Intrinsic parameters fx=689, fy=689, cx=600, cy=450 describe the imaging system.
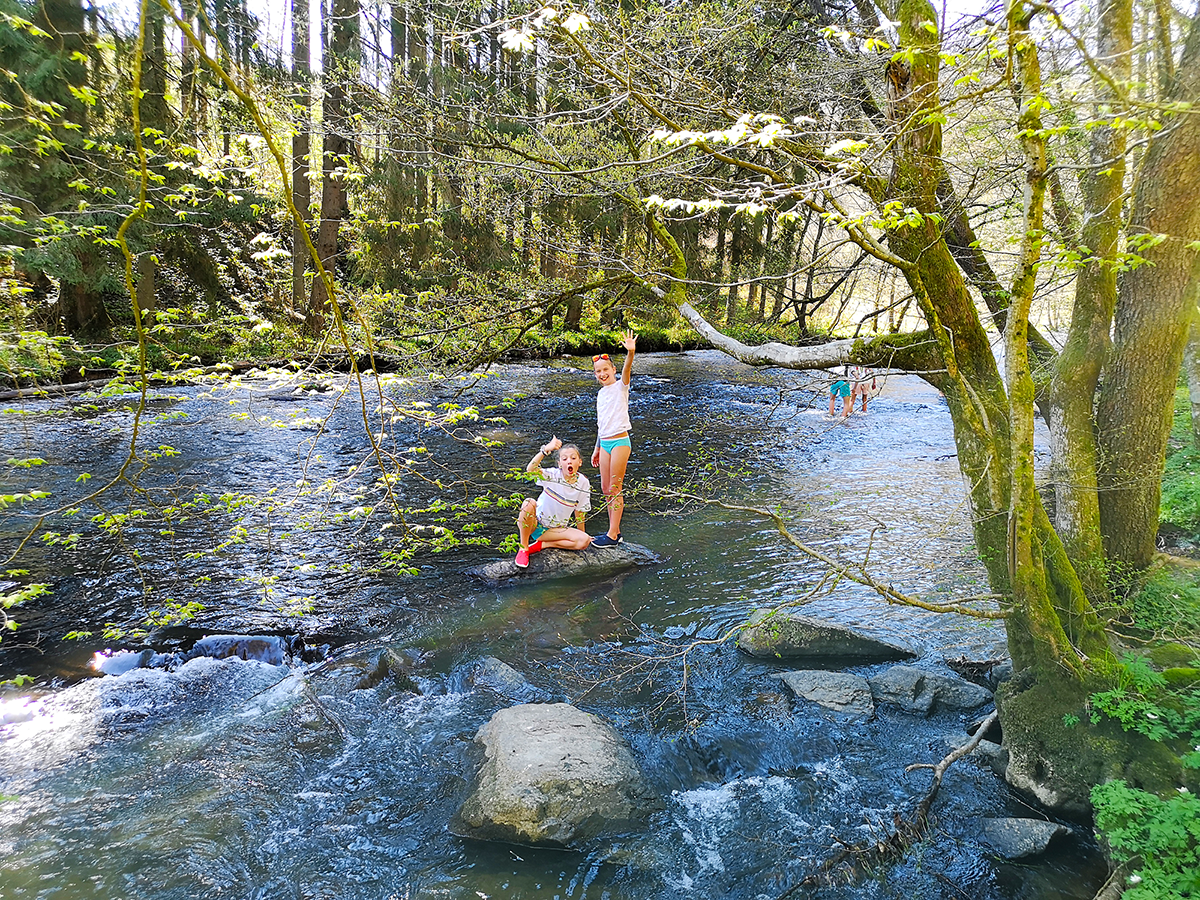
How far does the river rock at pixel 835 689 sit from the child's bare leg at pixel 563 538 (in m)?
2.85

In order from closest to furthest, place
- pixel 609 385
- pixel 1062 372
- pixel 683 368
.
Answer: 1. pixel 1062 372
2. pixel 609 385
3. pixel 683 368

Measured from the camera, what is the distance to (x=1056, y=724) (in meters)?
4.17

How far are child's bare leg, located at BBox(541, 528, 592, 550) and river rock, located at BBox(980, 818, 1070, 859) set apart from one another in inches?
183

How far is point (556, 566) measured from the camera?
25.0 ft

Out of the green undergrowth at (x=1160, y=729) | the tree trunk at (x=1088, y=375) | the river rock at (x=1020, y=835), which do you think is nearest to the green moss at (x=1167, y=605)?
the green undergrowth at (x=1160, y=729)

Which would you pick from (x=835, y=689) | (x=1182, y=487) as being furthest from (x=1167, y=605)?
(x=1182, y=487)

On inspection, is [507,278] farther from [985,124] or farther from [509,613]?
[985,124]

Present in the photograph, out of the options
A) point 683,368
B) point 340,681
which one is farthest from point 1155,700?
point 683,368

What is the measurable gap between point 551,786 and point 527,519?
3.67 meters

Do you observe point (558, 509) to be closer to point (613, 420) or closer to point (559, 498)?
point (559, 498)

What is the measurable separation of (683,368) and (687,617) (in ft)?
55.3

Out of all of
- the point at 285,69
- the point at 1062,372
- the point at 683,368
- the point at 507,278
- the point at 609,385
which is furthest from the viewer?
the point at 683,368

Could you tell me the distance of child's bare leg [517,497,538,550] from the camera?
747 centimetres

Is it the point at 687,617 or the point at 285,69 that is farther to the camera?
the point at 285,69
